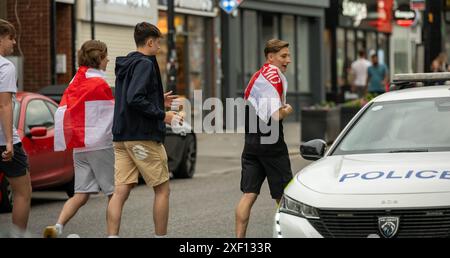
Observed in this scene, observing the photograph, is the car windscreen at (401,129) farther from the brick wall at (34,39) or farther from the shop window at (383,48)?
the shop window at (383,48)

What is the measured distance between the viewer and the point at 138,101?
902cm

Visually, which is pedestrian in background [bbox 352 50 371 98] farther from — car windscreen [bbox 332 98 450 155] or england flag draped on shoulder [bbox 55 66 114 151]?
car windscreen [bbox 332 98 450 155]

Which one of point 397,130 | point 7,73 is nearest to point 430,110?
point 397,130

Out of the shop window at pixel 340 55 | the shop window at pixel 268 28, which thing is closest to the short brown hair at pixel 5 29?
the shop window at pixel 268 28

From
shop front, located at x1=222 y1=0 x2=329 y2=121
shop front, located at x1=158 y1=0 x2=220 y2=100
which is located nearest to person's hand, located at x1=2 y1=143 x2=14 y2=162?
shop front, located at x1=158 y1=0 x2=220 y2=100

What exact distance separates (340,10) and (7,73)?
32.1 meters

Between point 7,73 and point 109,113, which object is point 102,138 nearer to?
point 109,113

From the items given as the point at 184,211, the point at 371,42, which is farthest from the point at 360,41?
the point at 184,211

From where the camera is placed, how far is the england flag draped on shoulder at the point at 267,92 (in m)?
9.54

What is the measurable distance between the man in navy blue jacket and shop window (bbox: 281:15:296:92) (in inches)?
1061

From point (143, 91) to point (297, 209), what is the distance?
6.56 ft

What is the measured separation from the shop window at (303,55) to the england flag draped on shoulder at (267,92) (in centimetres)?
2764

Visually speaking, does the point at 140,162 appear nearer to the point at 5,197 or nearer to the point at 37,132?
the point at 5,197

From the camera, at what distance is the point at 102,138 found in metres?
9.85
